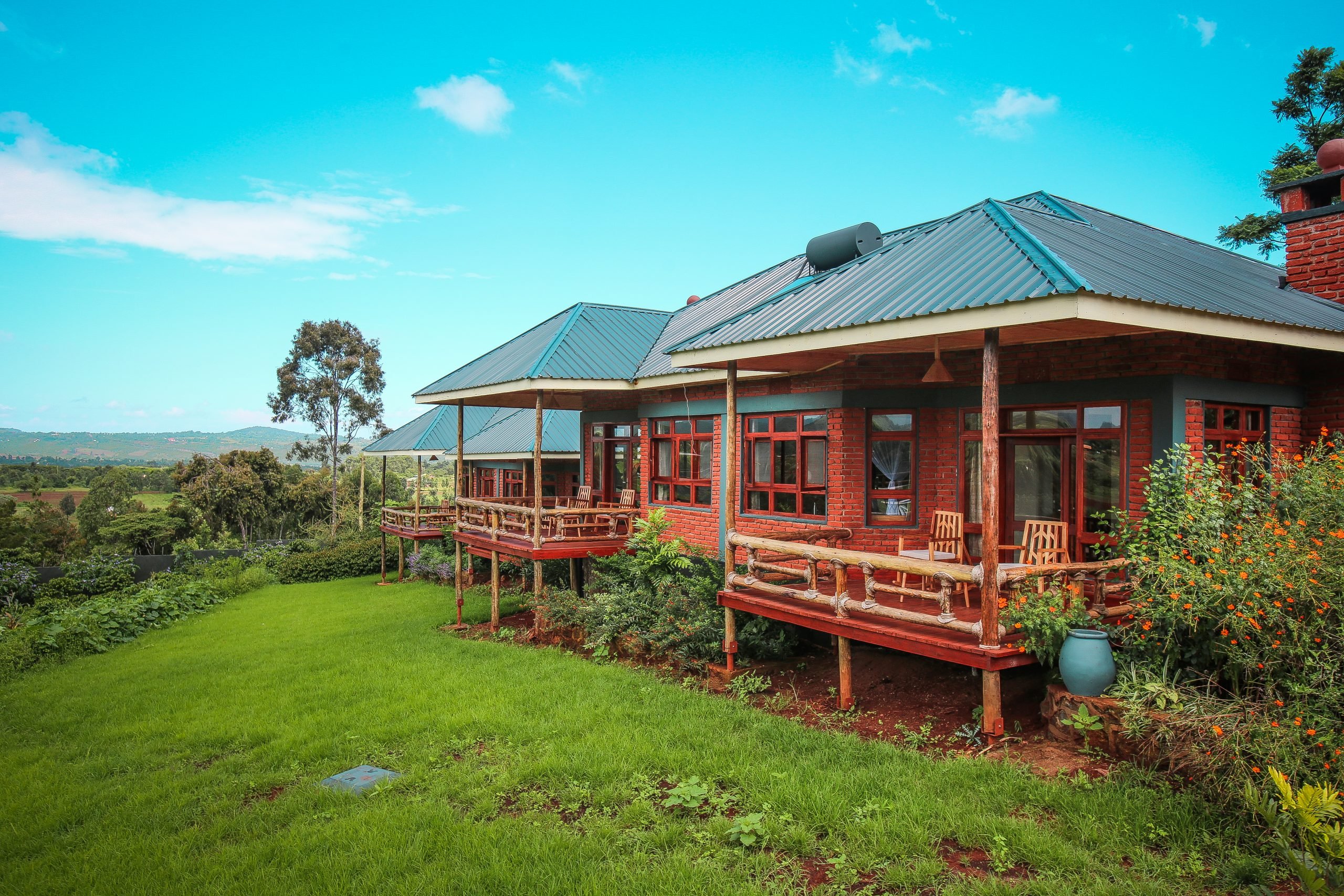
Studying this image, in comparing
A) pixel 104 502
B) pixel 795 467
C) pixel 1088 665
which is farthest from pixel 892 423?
pixel 104 502

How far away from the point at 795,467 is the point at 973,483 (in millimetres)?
2732

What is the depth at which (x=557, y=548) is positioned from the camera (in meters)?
14.4

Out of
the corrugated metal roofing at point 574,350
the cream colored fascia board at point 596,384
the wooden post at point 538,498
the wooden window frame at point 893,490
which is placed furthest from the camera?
the corrugated metal roofing at point 574,350

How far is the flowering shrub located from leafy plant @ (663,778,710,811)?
137 inches

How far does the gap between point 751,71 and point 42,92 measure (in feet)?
121

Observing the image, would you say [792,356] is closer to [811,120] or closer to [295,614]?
[295,614]

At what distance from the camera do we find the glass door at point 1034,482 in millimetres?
9227

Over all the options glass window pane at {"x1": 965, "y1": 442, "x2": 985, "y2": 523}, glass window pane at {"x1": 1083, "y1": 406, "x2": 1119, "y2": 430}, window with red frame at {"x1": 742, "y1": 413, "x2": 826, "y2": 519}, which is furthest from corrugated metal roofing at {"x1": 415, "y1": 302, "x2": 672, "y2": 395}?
glass window pane at {"x1": 1083, "y1": 406, "x2": 1119, "y2": 430}

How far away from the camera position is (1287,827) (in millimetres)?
4191

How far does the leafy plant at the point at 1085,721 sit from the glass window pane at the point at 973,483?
14.0ft

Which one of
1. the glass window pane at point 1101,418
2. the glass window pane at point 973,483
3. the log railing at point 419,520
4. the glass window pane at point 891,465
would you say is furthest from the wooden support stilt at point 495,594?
the glass window pane at point 1101,418

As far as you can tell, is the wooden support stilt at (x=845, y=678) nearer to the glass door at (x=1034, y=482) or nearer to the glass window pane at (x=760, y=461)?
the glass door at (x=1034, y=482)

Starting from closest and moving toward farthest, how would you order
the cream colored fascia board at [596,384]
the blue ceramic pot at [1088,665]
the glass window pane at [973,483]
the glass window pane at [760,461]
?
the blue ceramic pot at [1088,665]
the glass window pane at [973,483]
the glass window pane at [760,461]
the cream colored fascia board at [596,384]

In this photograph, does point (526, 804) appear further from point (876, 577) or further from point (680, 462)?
point (680, 462)
